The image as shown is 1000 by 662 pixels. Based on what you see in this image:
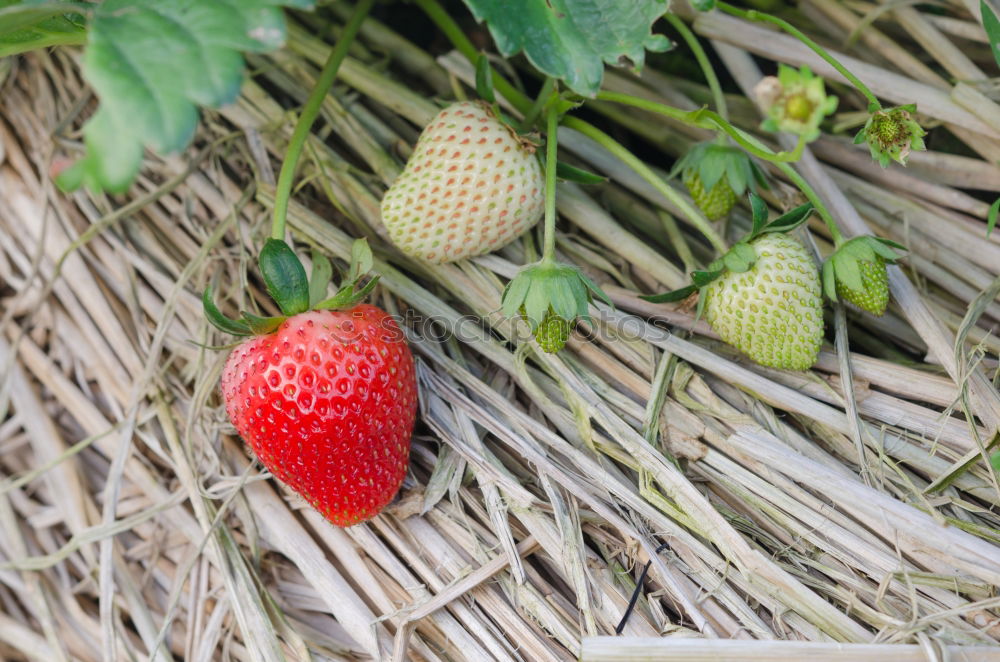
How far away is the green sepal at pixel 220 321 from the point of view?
3.19 ft

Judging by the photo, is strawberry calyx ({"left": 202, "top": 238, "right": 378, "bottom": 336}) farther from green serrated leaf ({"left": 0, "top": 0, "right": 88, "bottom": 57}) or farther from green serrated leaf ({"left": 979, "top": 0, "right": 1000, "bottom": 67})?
green serrated leaf ({"left": 979, "top": 0, "right": 1000, "bottom": 67})

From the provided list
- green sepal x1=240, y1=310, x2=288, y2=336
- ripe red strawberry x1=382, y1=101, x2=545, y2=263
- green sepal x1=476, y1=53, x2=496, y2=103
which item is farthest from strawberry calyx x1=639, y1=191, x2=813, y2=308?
green sepal x1=240, y1=310, x2=288, y2=336

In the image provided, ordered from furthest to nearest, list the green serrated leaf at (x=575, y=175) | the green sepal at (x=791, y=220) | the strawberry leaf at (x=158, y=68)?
1. the green serrated leaf at (x=575, y=175)
2. the green sepal at (x=791, y=220)
3. the strawberry leaf at (x=158, y=68)

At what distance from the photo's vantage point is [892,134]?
3.05 feet

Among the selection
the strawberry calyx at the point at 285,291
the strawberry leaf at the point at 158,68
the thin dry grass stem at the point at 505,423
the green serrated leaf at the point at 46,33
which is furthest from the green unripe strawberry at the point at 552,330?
the green serrated leaf at the point at 46,33

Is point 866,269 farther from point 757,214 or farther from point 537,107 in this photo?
point 537,107

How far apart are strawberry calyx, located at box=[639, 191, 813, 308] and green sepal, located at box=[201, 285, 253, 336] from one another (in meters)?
0.51

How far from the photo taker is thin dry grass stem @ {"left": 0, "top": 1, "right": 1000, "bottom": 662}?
980mm

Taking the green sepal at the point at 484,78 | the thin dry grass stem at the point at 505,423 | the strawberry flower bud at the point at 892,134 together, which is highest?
the green sepal at the point at 484,78

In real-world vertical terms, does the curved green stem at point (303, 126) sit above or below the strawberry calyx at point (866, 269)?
above

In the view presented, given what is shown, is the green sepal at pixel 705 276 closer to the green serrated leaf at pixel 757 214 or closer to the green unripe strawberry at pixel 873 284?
the green serrated leaf at pixel 757 214

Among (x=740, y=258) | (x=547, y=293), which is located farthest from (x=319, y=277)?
(x=740, y=258)

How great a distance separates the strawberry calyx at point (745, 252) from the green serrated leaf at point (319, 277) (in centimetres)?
41

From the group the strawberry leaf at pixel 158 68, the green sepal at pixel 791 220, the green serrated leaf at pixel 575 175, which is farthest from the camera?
the green serrated leaf at pixel 575 175
